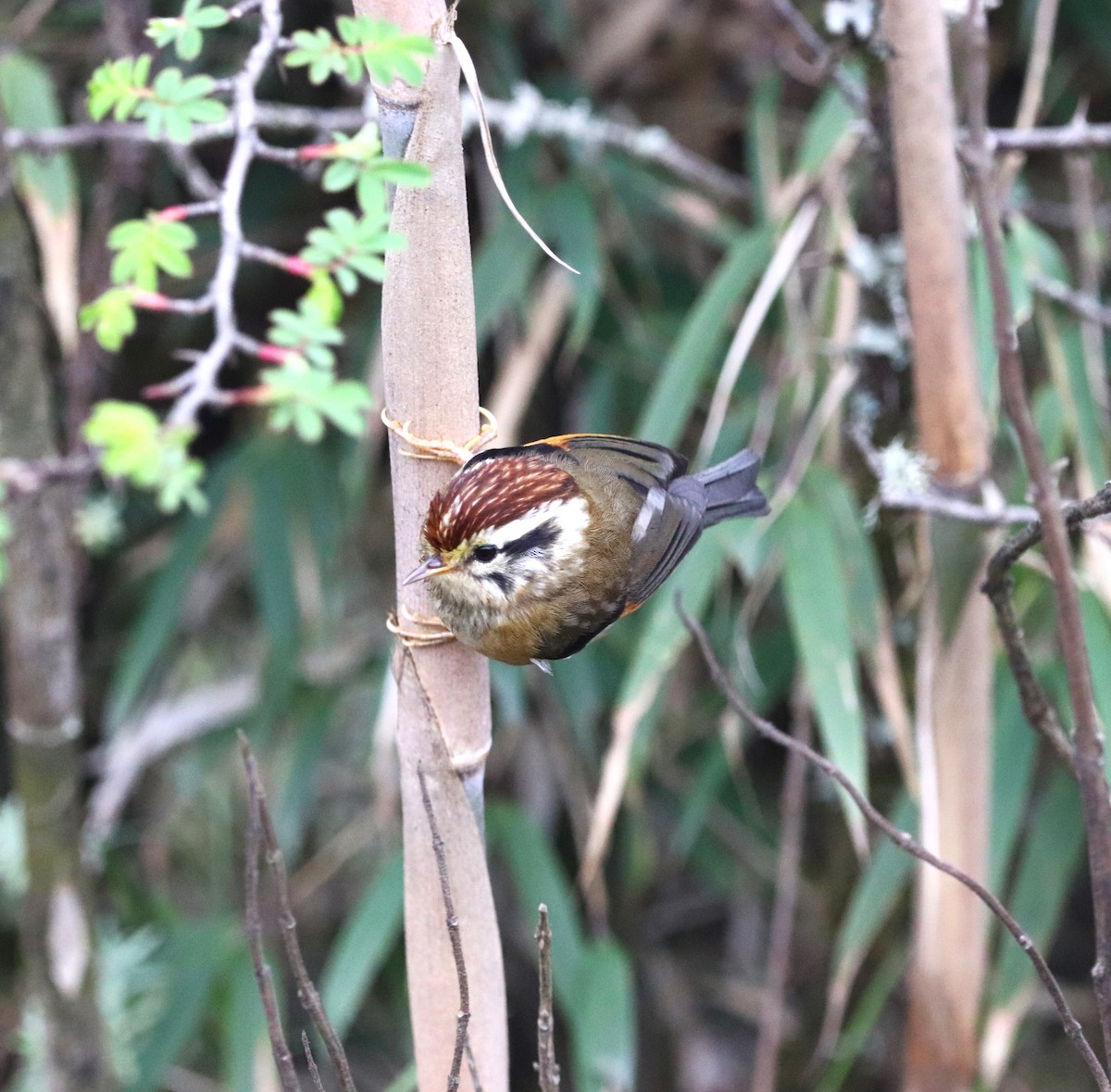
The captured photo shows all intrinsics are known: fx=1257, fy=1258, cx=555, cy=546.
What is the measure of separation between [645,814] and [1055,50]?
1.93 meters

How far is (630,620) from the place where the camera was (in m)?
2.61

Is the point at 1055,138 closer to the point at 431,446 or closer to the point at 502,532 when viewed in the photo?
the point at 502,532

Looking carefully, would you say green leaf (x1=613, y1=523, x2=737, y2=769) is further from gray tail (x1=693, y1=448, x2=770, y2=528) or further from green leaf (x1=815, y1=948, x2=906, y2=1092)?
green leaf (x1=815, y1=948, x2=906, y2=1092)

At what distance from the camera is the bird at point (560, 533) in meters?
1.15

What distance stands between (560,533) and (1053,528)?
700 mm

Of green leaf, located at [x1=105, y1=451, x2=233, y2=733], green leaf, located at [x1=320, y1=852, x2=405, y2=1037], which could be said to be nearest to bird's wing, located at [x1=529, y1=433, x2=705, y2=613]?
green leaf, located at [x1=320, y1=852, x2=405, y2=1037]

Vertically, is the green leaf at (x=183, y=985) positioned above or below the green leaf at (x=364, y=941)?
below

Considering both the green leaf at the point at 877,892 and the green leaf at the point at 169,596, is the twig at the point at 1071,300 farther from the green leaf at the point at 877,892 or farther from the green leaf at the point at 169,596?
the green leaf at the point at 169,596

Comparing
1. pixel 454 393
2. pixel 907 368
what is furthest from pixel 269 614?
pixel 454 393

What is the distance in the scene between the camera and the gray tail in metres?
1.71

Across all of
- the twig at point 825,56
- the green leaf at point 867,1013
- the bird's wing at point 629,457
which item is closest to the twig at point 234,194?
the bird's wing at point 629,457

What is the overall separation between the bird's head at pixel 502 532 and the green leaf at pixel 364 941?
111cm

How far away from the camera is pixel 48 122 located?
85.2 inches

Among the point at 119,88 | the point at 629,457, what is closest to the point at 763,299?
the point at 629,457
